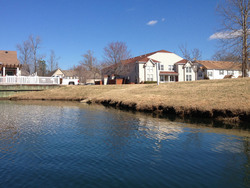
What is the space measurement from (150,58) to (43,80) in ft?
91.3

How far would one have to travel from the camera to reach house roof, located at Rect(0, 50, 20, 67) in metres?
40.2

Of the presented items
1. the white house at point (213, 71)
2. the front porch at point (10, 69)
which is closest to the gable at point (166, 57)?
the white house at point (213, 71)

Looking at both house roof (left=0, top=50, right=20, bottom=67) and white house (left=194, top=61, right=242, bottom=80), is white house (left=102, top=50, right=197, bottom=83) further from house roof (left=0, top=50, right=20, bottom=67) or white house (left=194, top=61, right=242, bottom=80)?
house roof (left=0, top=50, right=20, bottom=67)

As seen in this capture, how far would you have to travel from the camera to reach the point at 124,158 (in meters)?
7.04

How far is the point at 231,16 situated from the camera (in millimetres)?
30828

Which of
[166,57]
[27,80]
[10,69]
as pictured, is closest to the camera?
[27,80]

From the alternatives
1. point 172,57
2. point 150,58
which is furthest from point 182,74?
point 150,58

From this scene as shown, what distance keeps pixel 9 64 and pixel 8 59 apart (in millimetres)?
4015

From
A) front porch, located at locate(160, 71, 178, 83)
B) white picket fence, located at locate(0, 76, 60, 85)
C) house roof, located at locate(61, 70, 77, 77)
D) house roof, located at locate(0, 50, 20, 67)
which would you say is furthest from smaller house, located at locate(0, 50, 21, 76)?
house roof, located at locate(61, 70, 77, 77)

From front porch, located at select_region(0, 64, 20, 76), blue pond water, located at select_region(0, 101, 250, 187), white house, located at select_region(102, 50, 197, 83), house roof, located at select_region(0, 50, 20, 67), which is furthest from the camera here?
white house, located at select_region(102, 50, 197, 83)

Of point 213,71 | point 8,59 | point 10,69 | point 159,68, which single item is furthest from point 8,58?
point 213,71

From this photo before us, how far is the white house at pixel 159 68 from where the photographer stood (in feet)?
176

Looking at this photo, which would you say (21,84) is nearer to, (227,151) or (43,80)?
(43,80)

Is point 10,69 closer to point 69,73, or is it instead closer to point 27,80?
point 27,80
